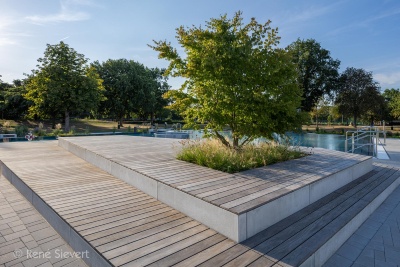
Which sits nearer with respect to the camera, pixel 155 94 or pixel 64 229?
pixel 64 229

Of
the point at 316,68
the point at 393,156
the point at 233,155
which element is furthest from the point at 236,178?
the point at 316,68

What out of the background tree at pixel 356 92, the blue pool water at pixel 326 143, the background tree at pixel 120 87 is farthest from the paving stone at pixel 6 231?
the background tree at pixel 356 92

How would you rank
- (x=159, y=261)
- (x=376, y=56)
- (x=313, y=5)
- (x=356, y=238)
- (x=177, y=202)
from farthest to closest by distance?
(x=376, y=56), (x=313, y=5), (x=177, y=202), (x=356, y=238), (x=159, y=261)

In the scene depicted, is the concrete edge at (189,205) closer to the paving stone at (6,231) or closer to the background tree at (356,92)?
the paving stone at (6,231)

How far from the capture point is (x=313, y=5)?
9289mm

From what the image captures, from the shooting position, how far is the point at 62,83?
64.1 ft

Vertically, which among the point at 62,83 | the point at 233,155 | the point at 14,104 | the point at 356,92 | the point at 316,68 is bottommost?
the point at 233,155

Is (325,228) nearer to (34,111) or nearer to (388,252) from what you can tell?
(388,252)

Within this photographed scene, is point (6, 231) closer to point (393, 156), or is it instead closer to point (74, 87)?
point (393, 156)

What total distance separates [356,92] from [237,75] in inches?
1016

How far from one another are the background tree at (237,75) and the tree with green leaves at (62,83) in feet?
58.6

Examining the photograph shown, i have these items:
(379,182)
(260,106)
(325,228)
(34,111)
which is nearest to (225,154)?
(260,106)

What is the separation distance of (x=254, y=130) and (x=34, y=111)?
2354 cm

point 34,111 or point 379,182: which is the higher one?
point 34,111
